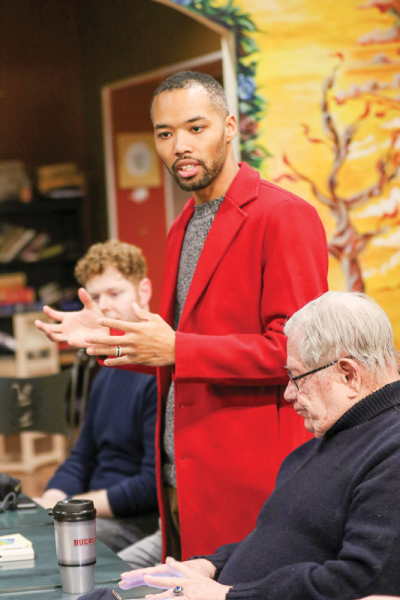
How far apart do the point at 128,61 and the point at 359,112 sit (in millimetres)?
3367

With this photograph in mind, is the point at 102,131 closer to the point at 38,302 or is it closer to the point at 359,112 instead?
the point at 38,302

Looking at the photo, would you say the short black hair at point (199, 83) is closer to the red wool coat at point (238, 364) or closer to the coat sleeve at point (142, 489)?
the red wool coat at point (238, 364)

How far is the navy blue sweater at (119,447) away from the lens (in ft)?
8.13

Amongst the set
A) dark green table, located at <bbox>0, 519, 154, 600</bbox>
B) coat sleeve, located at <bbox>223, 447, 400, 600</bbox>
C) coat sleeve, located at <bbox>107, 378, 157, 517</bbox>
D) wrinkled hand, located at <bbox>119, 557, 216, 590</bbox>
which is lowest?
coat sleeve, located at <bbox>107, 378, 157, 517</bbox>

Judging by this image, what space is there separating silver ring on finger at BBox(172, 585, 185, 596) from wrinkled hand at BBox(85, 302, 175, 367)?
1.72 feet

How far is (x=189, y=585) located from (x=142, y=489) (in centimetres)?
117

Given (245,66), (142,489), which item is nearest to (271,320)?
(142,489)

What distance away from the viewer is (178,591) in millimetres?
1311

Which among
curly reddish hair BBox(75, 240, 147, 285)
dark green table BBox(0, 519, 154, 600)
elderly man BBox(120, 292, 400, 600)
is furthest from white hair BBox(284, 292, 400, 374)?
curly reddish hair BBox(75, 240, 147, 285)

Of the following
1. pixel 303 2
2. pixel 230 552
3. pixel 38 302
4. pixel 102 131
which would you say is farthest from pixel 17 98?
pixel 230 552

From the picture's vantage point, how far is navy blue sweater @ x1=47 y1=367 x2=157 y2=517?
248cm

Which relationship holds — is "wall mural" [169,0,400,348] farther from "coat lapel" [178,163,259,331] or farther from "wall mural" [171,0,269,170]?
"coat lapel" [178,163,259,331]

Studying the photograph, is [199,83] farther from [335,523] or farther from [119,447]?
[119,447]

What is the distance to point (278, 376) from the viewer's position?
5.74 feet
